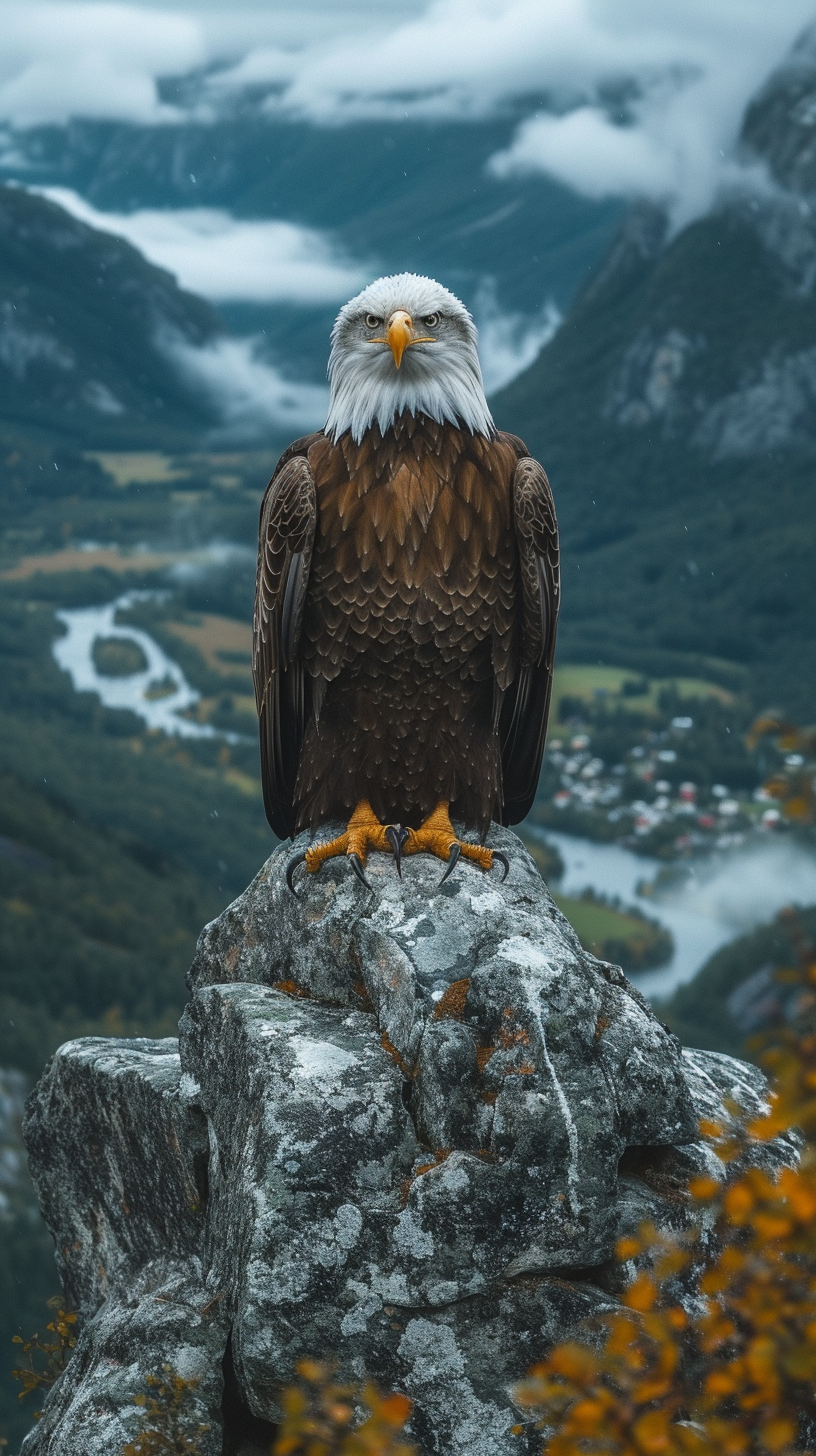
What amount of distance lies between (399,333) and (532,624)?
172 cm

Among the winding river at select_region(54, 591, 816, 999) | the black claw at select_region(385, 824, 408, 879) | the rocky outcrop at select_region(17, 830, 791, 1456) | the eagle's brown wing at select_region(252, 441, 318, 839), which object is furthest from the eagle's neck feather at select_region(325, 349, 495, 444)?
the winding river at select_region(54, 591, 816, 999)

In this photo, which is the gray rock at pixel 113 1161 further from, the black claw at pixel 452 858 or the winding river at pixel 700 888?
the winding river at pixel 700 888

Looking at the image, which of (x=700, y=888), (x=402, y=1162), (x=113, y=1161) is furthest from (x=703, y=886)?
(x=402, y=1162)

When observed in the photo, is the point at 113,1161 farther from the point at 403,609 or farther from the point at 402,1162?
the point at 403,609

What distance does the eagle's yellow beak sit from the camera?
673cm

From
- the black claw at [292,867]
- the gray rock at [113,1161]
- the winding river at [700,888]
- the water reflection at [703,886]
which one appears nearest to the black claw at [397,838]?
the black claw at [292,867]

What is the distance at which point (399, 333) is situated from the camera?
22.1ft

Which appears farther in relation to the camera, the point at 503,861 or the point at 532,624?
the point at 532,624

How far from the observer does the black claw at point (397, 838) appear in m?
7.36

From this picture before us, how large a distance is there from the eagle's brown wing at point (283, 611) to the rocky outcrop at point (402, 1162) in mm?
978

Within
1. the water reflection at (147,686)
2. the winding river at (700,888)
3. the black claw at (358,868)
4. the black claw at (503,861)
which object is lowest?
the black claw at (358,868)

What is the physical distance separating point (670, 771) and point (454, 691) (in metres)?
128

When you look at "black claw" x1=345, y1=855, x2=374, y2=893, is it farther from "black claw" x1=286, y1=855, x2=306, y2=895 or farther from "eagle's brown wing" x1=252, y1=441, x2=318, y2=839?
"eagle's brown wing" x1=252, y1=441, x2=318, y2=839

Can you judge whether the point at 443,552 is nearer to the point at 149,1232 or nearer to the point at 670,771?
the point at 149,1232
